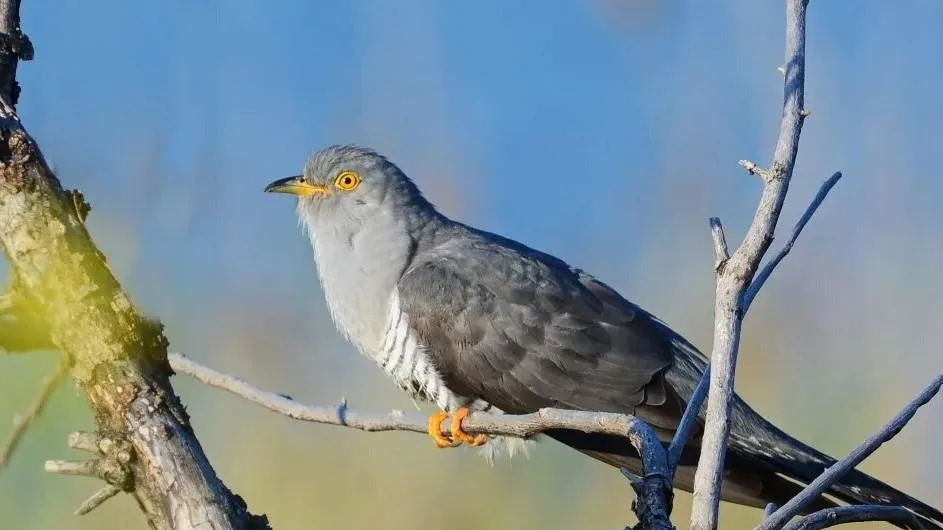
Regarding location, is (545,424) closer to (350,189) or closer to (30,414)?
(30,414)

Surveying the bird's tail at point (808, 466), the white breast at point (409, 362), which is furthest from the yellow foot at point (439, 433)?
the bird's tail at point (808, 466)

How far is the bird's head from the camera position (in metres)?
3.58

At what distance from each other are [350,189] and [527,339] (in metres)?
0.87

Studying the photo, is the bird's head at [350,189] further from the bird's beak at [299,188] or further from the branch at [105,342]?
the branch at [105,342]

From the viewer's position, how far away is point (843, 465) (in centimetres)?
160

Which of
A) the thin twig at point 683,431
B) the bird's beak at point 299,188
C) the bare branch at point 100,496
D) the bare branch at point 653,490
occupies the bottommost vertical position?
the bare branch at point 100,496

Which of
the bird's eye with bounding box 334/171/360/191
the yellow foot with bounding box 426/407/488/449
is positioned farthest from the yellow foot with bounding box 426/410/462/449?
the bird's eye with bounding box 334/171/360/191

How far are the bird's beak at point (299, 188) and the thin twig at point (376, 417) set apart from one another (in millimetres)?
1384

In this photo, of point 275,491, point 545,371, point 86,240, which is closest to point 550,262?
point 545,371

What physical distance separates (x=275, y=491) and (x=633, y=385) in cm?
133

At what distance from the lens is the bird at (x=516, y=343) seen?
3.01 metres

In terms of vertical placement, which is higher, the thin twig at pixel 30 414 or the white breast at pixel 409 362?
the white breast at pixel 409 362

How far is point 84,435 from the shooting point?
4.58 feet

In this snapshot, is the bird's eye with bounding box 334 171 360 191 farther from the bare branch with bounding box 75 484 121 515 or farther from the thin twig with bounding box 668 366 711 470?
the bare branch with bounding box 75 484 121 515
